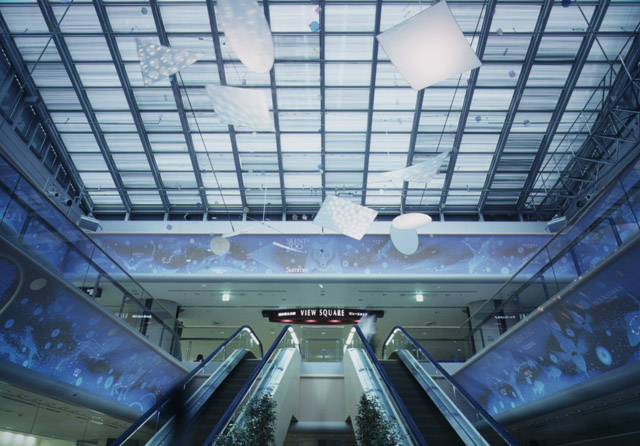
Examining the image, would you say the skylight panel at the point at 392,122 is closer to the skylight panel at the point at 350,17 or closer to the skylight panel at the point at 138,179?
the skylight panel at the point at 350,17

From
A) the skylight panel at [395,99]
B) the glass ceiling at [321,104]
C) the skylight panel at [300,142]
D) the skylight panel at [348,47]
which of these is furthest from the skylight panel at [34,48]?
the skylight panel at [395,99]

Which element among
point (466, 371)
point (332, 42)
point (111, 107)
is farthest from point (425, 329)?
point (111, 107)

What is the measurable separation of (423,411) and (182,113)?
12073 millimetres

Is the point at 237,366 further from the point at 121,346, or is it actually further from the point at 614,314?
the point at 614,314

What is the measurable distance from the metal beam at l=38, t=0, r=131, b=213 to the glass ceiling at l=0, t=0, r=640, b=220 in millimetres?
44

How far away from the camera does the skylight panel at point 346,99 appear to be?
14.1m

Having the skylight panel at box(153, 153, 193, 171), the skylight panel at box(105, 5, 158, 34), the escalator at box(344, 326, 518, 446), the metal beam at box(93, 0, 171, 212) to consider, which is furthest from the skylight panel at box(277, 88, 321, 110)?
the escalator at box(344, 326, 518, 446)

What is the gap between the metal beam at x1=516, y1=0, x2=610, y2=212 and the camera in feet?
38.9

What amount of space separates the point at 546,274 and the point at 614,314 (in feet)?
5.35

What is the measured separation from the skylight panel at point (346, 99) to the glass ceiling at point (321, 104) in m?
0.04

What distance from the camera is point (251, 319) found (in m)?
18.4

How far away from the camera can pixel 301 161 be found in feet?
53.2

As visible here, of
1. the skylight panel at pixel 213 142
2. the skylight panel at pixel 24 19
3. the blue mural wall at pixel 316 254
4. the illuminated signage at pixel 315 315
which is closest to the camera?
the skylight panel at pixel 24 19

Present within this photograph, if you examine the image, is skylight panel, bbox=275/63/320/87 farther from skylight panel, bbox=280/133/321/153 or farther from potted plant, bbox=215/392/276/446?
potted plant, bbox=215/392/276/446
